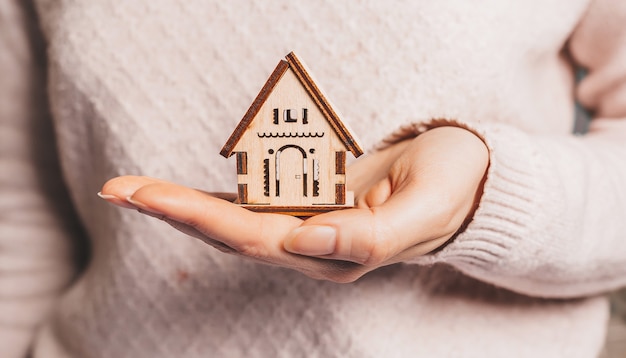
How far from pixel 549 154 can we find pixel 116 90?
1.93 ft

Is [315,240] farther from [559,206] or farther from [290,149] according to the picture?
[559,206]

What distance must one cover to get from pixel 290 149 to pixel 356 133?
A: 0.19 m

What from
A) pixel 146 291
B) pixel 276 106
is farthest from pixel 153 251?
pixel 276 106

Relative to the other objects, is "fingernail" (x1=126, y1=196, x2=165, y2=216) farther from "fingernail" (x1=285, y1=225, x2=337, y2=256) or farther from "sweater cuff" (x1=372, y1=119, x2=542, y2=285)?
"sweater cuff" (x1=372, y1=119, x2=542, y2=285)

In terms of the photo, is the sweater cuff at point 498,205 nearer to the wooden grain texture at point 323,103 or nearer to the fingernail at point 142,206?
the wooden grain texture at point 323,103

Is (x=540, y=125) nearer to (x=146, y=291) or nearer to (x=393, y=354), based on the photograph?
(x=393, y=354)

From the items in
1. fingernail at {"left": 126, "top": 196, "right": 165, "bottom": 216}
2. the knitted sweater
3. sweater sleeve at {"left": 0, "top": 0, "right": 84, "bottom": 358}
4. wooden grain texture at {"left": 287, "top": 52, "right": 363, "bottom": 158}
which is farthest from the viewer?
sweater sleeve at {"left": 0, "top": 0, "right": 84, "bottom": 358}

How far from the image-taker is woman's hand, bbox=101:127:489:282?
43 cm

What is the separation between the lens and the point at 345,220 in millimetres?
435

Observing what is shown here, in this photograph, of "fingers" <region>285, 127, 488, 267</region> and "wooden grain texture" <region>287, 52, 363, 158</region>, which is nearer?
"fingers" <region>285, 127, 488, 267</region>

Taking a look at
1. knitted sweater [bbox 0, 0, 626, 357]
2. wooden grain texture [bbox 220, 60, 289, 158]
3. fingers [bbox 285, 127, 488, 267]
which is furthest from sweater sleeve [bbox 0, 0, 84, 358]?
fingers [bbox 285, 127, 488, 267]

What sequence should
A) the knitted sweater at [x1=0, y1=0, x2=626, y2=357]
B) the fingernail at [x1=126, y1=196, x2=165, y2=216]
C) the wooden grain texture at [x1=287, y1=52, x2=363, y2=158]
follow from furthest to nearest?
the knitted sweater at [x1=0, y1=0, x2=626, y2=357] < the wooden grain texture at [x1=287, y1=52, x2=363, y2=158] < the fingernail at [x1=126, y1=196, x2=165, y2=216]

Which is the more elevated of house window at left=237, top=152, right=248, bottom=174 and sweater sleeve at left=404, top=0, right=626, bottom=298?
house window at left=237, top=152, right=248, bottom=174

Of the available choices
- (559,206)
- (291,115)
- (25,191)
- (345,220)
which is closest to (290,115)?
(291,115)
